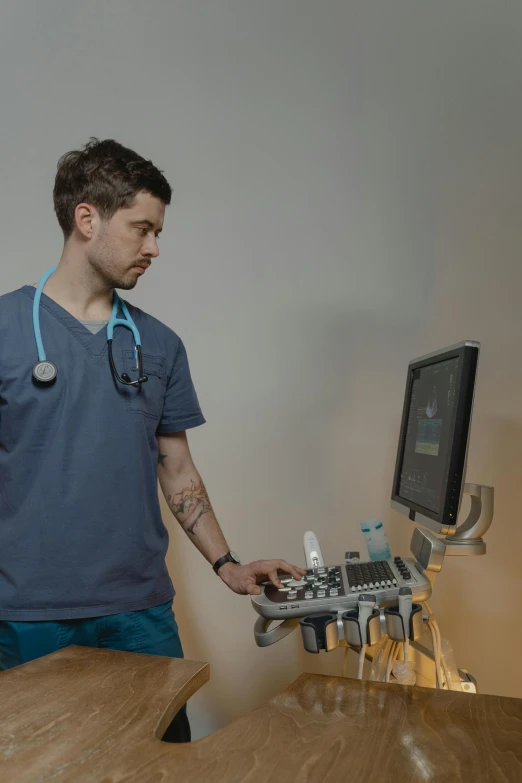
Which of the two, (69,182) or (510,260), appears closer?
(69,182)

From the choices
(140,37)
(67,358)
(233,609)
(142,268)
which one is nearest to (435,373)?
(142,268)

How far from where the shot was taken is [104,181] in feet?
5.16

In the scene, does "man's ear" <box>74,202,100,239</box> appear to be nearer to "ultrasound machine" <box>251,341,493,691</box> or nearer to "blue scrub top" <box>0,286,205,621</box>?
"blue scrub top" <box>0,286,205,621</box>

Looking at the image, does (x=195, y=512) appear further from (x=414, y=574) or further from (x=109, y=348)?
(x=414, y=574)

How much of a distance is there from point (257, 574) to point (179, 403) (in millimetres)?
451

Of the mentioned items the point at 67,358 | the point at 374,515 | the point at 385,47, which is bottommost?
the point at 374,515

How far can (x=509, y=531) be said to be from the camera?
88.5 inches

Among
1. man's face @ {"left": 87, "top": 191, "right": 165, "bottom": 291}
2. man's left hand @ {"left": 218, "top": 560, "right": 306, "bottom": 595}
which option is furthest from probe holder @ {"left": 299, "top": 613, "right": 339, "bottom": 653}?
man's face @ {"left": 87, "top": 191, "right": 165, "bottom": 291}

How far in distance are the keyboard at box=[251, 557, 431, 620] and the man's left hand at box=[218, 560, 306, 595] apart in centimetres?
2

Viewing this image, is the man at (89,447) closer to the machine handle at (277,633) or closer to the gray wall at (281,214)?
the machine handle at (277,633)

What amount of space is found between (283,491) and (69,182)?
1167mm

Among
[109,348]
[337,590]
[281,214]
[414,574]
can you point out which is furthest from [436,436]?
[281,214]

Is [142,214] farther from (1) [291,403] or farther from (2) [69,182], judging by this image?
(1) [291,403]

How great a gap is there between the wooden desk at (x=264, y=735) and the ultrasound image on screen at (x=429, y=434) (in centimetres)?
53
